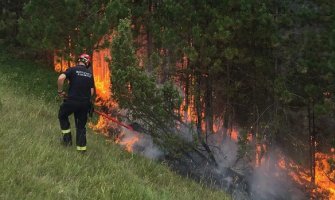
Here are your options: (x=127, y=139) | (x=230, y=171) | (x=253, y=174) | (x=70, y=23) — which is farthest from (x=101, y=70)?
(x=230, y=171)

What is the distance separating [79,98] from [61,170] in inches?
75.7

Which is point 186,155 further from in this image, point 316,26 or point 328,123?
point 328,123

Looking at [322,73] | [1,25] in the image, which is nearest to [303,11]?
[322,73]

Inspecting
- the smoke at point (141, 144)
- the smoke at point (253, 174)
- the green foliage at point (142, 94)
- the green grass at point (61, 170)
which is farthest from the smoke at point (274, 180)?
the green grass at point (61, 170)

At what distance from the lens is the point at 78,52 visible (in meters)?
14.8

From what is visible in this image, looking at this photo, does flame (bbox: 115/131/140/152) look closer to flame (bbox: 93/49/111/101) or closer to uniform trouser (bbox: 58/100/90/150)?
flame (bbox: 93/49/111/101)

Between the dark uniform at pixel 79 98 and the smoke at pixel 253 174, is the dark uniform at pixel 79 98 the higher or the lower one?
the higher one

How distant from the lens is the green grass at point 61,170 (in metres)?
5.54

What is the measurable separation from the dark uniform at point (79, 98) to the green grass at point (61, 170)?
365 millimetres

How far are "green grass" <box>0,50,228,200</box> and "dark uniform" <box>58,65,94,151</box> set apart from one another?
36 cm

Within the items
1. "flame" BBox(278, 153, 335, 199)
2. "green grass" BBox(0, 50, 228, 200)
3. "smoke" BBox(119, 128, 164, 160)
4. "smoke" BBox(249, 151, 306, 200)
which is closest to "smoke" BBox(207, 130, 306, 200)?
"smoke" BBox(249, 151, 306, 200)

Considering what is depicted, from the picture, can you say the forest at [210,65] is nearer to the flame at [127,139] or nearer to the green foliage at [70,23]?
the green foliage at [70,23]

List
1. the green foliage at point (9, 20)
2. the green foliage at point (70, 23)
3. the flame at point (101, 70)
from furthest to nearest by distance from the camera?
1. the flame at point (101, 70)
2. the green foliage at point (9, 20)
3. the green foliage at point (70, 23)

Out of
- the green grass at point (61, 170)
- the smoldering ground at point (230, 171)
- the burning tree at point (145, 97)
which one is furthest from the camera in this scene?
the smoldering ground at point (230, 171)
